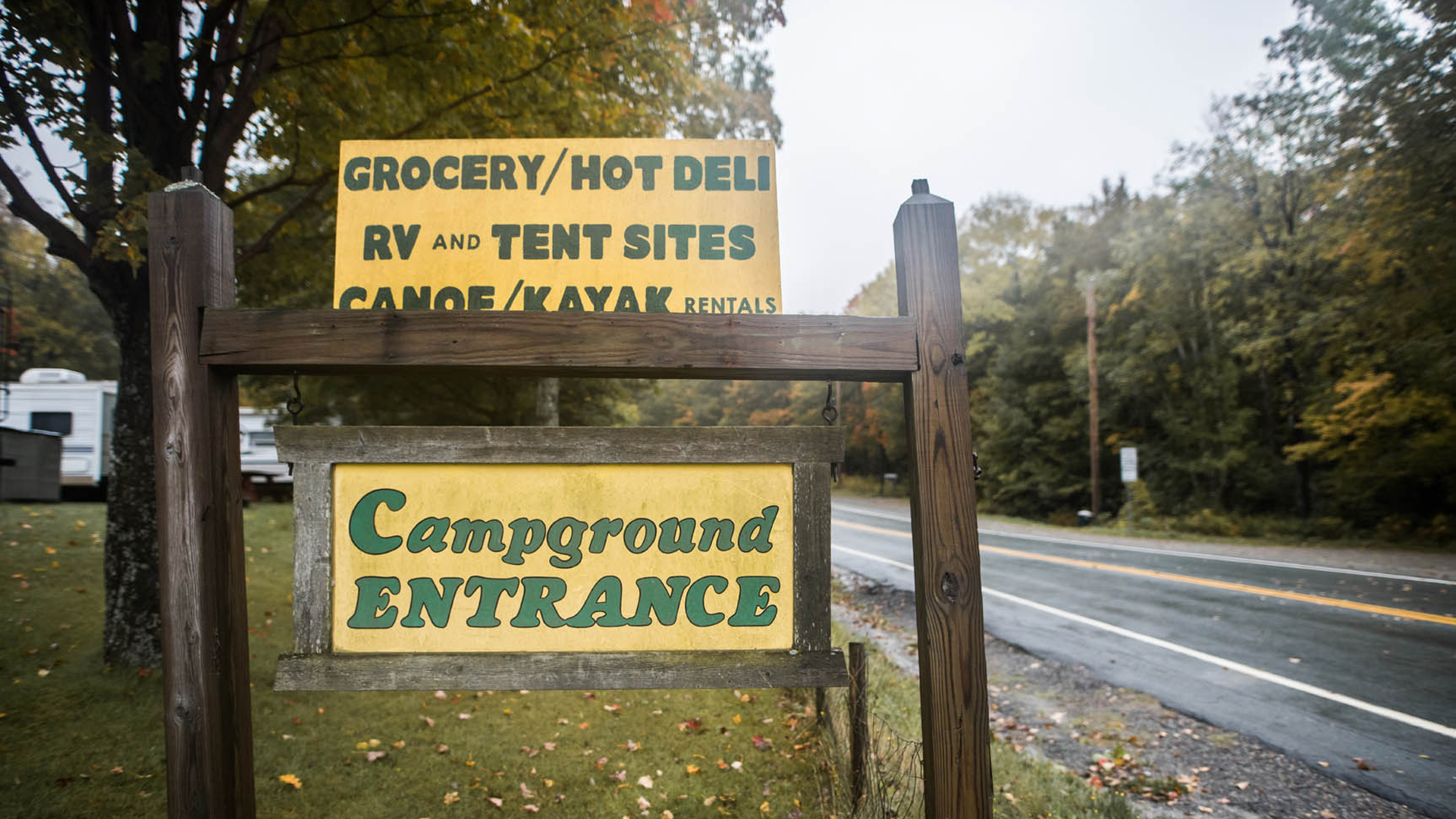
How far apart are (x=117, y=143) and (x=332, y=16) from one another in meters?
1.65

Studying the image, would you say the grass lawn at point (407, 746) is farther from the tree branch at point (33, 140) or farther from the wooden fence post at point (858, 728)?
the tree branch at point (33, 140)

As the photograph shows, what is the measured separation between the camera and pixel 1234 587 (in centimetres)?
1011

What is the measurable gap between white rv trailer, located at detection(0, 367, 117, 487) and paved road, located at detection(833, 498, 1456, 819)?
18.4 metres

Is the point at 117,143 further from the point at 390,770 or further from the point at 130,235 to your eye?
the point at 390,770

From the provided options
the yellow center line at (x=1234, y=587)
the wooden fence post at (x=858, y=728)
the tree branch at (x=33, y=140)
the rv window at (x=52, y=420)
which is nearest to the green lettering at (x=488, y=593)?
the wooden fence post at (x=858, y=728)

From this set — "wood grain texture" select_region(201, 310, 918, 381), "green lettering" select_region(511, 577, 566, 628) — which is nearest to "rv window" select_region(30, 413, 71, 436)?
"wood grain texture" select_region(201, 310, 918, 381)

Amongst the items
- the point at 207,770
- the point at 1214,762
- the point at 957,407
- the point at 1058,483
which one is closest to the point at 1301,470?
the point at 1058,483

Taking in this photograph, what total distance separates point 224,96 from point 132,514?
3.37 metres

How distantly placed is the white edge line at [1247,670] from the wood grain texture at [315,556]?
190cm

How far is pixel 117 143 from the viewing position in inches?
167

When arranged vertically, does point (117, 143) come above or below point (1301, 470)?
above

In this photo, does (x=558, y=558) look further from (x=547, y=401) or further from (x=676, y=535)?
(x=547, y=401)

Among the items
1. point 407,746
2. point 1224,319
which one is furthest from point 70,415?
point 1224,319

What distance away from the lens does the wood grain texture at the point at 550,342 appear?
203 centimetres
